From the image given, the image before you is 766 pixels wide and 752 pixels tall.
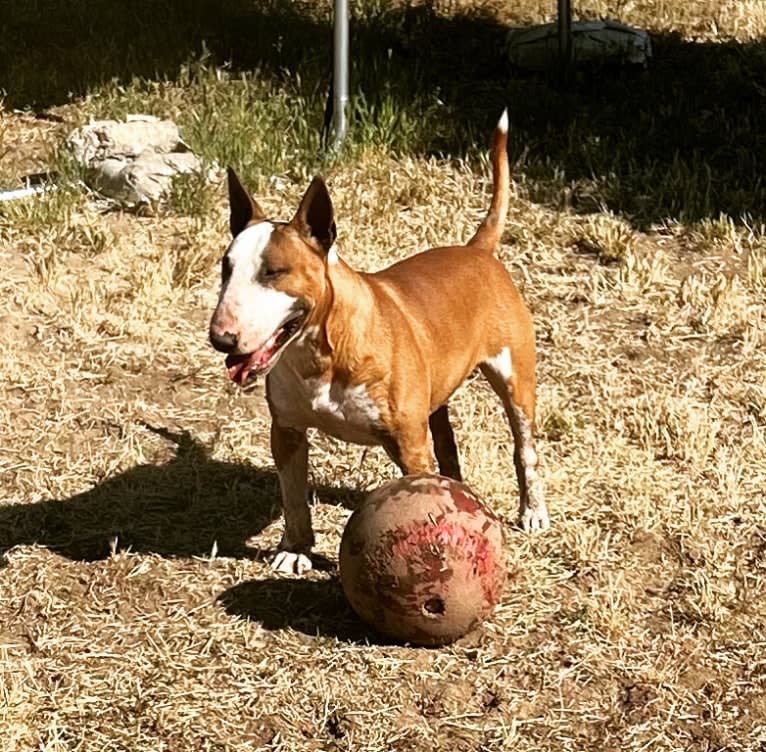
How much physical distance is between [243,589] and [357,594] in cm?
63

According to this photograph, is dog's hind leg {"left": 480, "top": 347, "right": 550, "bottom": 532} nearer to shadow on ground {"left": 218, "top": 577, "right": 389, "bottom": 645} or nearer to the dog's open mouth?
shadow on ground {"left": 218, "top": 577, "right": 389, "bottom": 645}

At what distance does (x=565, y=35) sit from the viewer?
980 cm

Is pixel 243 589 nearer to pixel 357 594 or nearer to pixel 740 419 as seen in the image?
pixel 357 594

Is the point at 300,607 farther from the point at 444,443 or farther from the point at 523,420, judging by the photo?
the point at 523,420

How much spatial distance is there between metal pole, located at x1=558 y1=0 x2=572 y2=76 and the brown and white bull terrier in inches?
163

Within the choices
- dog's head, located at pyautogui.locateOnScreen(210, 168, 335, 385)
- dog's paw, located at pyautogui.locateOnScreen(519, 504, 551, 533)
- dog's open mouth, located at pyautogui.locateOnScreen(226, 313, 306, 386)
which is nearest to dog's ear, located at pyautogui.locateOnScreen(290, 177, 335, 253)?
dog's head, located at pyautogui.locateOnScreen(210, 168, 335, 385)

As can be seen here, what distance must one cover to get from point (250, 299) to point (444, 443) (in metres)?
1.60

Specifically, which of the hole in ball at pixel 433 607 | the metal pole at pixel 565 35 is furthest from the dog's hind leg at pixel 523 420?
the metal pole at pixel 565 35

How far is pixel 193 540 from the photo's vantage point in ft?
18.1

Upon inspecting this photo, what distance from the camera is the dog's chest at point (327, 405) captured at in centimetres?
478

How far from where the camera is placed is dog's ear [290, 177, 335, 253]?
176 inches

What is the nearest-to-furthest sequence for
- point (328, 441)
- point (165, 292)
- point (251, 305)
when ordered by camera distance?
point (251, 305) → point (328, 441) → point (165, 292)

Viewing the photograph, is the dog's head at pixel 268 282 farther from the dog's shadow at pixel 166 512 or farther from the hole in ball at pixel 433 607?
the dog's shadow at pixel 166 512

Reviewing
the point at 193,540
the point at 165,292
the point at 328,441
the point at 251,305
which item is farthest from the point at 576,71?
the point at 251,305
